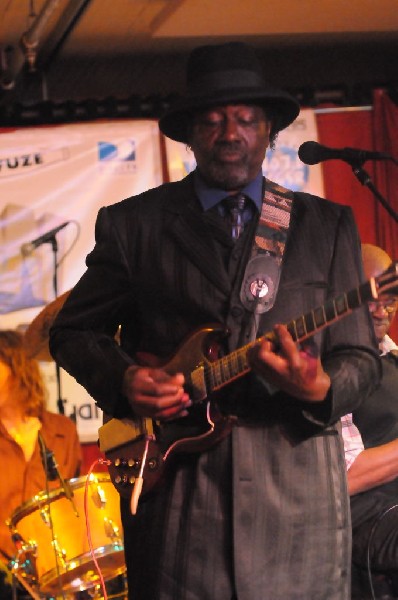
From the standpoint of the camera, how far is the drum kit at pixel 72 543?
4.75 metres

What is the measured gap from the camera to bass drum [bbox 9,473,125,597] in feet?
15.6

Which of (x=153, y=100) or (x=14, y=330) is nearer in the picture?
(x=14, y=330)

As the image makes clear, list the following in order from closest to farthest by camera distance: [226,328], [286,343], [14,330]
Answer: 1. [286,343]
2. [226,328]
3. [14,330]

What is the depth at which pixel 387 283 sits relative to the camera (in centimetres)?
220

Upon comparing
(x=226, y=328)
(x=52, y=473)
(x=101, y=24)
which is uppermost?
(x=101, y=24)

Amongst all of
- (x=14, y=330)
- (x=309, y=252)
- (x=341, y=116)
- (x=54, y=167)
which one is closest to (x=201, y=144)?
(x=309, y=252)

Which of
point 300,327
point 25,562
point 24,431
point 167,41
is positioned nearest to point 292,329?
point 300,327

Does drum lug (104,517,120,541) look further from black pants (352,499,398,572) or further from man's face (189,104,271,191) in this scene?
man's face (189,104,271,191)

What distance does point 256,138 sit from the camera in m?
2.65

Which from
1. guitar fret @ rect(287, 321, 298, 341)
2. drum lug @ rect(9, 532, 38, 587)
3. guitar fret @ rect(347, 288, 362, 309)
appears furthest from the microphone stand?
guitar fret @ rect(347, 288, 362, 309)

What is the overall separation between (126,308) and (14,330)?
13.0ft

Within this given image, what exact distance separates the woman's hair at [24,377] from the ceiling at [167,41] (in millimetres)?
→ 1753

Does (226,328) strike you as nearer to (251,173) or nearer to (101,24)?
(251,173)

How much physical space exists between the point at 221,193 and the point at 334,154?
0.63m
